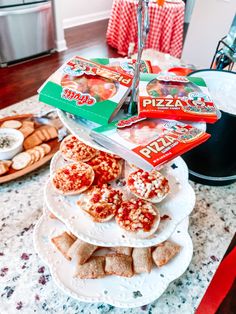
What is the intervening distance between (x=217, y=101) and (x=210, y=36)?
216 cm

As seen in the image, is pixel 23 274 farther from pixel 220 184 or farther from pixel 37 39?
pixel 37 39

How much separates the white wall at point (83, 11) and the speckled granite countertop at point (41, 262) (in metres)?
3.29

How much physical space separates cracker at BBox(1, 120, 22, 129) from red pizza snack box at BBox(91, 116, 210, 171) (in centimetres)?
65

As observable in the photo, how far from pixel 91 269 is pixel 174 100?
1.32 feet

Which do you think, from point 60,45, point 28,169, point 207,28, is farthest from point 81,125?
point 60,45

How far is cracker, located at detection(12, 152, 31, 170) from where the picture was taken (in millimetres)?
827

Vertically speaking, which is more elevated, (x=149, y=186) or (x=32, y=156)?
(x=149, y=186)

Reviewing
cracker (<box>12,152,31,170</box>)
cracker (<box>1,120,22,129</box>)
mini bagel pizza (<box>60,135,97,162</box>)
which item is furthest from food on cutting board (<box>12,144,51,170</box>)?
mini bagel pizza (<box>60,135,97,162</box>)

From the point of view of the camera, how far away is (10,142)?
0.88 metres

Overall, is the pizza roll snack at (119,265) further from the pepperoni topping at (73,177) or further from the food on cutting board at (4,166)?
the food on cutting board at (4,166)

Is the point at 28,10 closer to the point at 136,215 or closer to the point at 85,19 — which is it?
the point at 85,19

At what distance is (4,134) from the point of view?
911 millimetres

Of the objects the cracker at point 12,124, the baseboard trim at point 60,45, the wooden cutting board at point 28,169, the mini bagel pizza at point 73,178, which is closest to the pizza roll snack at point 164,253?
the mini bagel pizza at point 73,178

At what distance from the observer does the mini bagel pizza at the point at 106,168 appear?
1.89 ft
